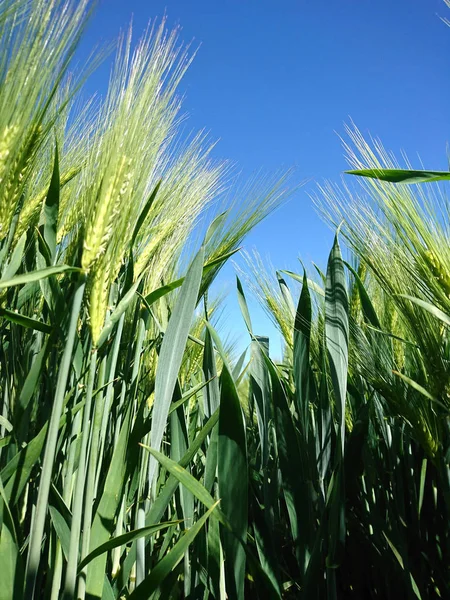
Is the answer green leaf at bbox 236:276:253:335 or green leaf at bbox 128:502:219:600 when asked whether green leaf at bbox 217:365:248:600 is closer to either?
green leaf at bbox 128:502:219:600

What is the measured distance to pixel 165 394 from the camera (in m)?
0.68

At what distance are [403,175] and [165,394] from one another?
1.71 feet

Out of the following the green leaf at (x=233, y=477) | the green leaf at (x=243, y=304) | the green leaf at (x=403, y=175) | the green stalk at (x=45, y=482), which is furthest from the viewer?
the green leaf at (x=243, y=304)

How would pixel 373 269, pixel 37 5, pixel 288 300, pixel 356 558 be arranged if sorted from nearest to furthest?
pixel 37 5 < pixel 373 269 < pixel 356 558 < pixel 288 300

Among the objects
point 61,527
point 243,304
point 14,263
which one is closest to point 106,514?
point 61,527

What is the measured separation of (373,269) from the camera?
0.91 metres

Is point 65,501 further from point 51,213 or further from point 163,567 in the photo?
point 51,213

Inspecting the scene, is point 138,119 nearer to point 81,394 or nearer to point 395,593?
point 81,394

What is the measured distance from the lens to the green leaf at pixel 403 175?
819 millimetres

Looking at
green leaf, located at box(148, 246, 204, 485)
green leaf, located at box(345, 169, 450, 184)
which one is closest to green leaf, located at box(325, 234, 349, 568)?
green leaf, located at box(345, 169, 450, 184)

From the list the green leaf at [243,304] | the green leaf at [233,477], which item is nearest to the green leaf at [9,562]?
the green leaf at [233,477]

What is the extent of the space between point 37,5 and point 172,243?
462 mm

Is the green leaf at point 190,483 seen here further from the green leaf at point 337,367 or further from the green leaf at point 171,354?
the green leaf at point 337,367

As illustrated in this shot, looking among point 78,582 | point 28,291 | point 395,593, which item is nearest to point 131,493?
point 78,582
